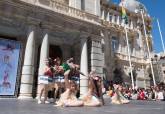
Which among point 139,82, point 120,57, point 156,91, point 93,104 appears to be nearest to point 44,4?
point 93,104

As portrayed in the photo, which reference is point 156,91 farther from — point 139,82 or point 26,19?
point 26,19

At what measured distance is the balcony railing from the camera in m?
19.3

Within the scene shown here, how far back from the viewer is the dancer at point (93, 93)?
10.1m

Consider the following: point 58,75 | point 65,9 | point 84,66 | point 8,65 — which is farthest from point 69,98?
point 65,9

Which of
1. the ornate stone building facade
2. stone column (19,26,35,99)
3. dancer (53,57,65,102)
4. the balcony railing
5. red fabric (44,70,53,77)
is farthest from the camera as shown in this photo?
the balcony railing

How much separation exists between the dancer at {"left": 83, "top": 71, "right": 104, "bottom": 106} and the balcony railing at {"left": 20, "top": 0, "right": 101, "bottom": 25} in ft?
31.9

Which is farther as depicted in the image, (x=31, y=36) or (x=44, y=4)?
(x=44, y=4)

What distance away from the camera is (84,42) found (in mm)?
21516

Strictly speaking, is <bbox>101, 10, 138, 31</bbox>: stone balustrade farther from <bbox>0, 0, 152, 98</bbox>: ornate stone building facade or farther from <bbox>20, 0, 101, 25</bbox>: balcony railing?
<bbox>20, 0, 101, 25</bbox>: balcony railing

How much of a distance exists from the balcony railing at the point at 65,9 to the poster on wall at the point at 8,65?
384 centimetres

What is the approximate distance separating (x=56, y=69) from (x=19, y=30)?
9.59 m

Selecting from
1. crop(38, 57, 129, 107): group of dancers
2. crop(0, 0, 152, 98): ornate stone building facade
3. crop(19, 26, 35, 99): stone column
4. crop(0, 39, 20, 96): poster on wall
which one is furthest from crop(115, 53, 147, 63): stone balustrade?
crop(38, 57, 129, 107): group of dancers

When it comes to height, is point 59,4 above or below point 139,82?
above

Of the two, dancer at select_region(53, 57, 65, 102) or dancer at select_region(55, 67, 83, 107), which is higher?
dancer at select_region(53, 57, 65, 102)
